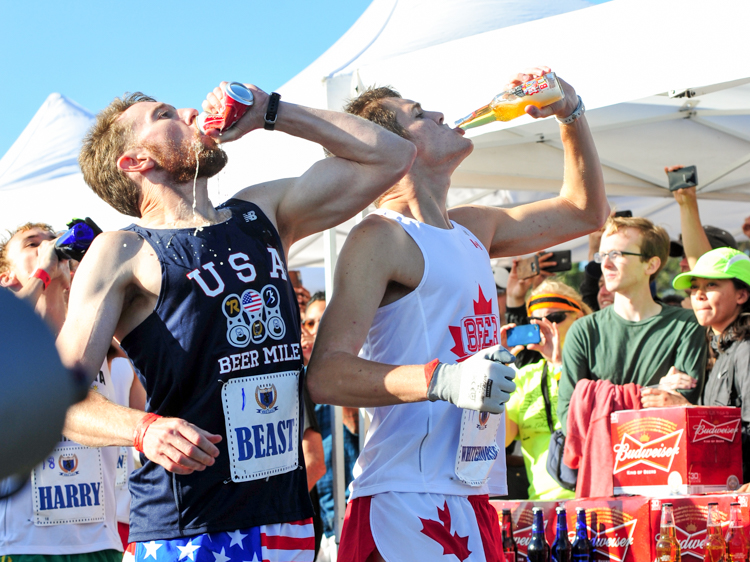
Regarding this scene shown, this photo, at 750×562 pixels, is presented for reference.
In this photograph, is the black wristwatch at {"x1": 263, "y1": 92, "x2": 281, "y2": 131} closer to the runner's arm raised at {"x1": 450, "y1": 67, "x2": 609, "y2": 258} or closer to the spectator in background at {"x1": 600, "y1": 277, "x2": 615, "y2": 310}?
the runner's arm raised at {"x1": 450, "y1": 67, "x2": 609, "y2": 258}

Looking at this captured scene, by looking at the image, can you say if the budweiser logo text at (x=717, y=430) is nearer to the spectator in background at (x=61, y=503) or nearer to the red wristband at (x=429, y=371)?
the red wristband at (x=429, y=371)

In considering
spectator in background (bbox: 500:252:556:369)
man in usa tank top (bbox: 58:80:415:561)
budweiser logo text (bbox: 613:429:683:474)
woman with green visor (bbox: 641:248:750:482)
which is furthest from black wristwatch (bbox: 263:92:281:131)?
spectator in background (bbox: 500:252:556:369)

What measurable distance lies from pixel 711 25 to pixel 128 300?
107 inches

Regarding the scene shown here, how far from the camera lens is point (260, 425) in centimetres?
191

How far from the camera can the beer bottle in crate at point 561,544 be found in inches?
117

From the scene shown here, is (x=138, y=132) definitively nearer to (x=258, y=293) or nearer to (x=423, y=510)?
(x=258, y=293)

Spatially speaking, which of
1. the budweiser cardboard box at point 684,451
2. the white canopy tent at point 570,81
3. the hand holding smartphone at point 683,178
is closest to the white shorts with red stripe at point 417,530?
the budweiser cardboard box at point 684,451

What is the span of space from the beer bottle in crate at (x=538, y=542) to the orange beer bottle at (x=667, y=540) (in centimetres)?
41

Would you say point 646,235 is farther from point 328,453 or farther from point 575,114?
point 328,453

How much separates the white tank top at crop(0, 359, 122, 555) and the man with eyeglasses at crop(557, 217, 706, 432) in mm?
2095

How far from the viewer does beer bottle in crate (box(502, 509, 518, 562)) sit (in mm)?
3104

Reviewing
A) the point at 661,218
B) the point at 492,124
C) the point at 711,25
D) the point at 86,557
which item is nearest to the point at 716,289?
the point at 711,25

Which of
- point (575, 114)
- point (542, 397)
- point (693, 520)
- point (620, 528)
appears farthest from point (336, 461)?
point (575, 114)

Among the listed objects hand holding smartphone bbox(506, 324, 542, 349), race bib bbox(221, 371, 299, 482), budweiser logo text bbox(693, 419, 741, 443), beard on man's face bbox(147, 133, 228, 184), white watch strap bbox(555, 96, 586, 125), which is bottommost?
budweiser logo text bbox(693, 419, 741, 443)
